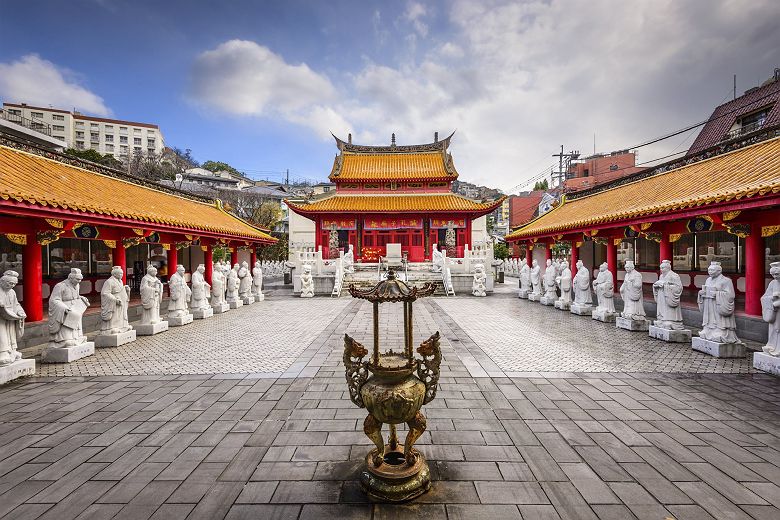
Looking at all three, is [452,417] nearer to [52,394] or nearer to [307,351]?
[307,351]

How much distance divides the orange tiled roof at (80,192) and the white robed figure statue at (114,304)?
5.28 ft

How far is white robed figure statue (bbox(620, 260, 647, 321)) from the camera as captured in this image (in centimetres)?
880

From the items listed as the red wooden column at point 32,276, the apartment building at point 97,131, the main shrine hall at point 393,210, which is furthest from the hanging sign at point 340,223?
the apartment building at point 97,131

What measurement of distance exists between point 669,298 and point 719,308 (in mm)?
1107

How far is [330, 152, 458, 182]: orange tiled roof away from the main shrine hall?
0.07 m

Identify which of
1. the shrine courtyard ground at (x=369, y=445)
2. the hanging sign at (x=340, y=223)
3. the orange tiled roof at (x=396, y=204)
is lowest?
the shrine courtyard ground at (x=369, y=445)

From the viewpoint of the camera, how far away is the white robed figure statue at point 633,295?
880 centimetres

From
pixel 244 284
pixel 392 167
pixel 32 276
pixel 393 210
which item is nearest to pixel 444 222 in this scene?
pixel 393 210

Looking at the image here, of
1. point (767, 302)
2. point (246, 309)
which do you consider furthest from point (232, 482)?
point (246, 309)

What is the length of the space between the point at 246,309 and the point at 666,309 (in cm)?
1309

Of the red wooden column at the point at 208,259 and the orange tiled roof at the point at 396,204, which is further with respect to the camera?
the orange tiled roof at the point at 396,204

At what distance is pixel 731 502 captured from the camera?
2814mm

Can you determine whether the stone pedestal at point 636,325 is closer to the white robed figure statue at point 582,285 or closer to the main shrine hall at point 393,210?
the white robed figure statue at point 582,285

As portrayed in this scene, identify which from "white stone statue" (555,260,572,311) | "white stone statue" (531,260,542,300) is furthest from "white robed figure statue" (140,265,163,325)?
"white stone statue" (531,260,542,300)
